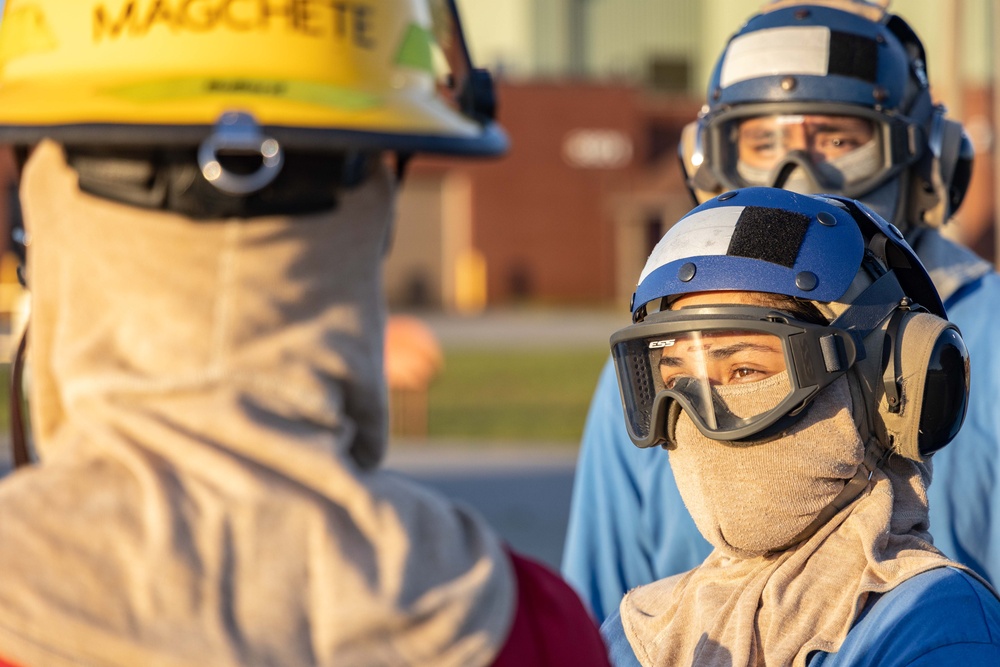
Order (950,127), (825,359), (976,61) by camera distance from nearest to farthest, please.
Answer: (825,359)
(950,127)
(976,61)

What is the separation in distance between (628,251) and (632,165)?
2.64 m

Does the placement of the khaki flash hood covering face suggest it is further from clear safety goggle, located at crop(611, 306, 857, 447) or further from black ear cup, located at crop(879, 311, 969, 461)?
black ear cup, located at crop(879, 311, 969, 461)

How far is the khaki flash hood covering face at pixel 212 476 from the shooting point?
1421mm

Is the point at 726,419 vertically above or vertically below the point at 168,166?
below

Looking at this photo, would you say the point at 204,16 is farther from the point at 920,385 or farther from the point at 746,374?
the point at 920,385

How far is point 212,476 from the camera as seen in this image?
4.83 ft

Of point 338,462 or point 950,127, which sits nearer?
point 338,462

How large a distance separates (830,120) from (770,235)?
3.88ft

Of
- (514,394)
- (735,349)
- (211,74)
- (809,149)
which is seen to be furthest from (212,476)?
(514,394)

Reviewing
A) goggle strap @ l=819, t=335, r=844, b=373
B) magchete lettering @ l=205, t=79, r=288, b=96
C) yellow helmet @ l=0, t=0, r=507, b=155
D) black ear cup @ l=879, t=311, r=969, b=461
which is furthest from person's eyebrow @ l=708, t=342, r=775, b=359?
magchete lettering @ l=205, t=79, r=288, b=96

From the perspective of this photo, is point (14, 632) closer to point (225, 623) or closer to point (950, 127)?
point (225, 623)

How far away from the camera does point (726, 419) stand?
2758mm

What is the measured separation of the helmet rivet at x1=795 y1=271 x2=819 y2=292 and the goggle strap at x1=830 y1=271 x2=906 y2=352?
8cm

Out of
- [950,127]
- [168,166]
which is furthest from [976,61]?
[168,166]
